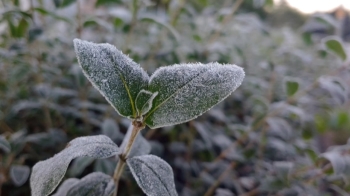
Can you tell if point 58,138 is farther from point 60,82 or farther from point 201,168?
point 201,168

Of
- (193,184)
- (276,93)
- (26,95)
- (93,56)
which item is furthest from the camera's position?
(276,93)

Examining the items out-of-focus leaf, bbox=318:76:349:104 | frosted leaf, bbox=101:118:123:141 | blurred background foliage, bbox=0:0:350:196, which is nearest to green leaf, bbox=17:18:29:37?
blurred background foliage, bbox=0:0:350:196

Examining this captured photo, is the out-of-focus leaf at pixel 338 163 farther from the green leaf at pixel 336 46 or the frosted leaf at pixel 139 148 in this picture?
the frosted leaf at pixel 139 148

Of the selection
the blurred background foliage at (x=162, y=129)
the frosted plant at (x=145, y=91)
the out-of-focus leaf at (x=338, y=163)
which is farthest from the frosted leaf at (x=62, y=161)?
the out-of-focus leaf at (x=338, y=163)

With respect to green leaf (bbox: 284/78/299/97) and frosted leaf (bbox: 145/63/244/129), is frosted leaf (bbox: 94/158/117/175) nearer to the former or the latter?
frosted leaf (bbox: 145/63/244/129)

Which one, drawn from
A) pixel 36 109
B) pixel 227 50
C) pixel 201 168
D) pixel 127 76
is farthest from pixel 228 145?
pixel 127 76

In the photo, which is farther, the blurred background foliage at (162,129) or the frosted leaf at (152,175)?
the blurred background foliage at (162,129)

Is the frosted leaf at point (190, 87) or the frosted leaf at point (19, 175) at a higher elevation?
the frosted leaf at point (190, 87)
